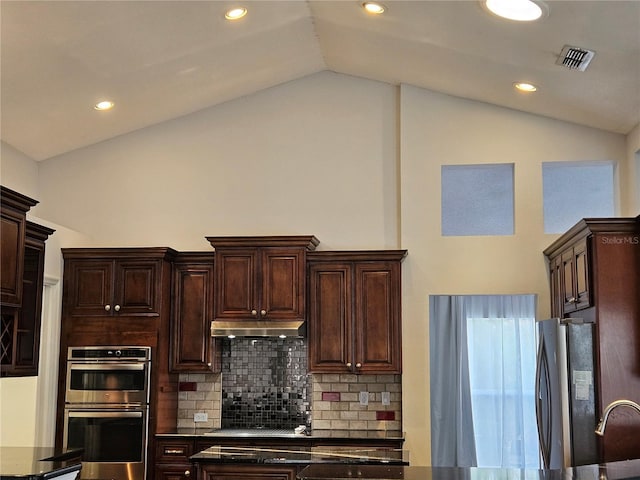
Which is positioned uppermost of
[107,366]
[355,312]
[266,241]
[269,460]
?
[266,241]

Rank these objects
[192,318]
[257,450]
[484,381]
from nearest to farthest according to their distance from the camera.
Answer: [257,450], [192,318], [484,381]

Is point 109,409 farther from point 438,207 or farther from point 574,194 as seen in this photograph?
point 574,194

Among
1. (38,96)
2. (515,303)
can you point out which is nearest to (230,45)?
(38,96)

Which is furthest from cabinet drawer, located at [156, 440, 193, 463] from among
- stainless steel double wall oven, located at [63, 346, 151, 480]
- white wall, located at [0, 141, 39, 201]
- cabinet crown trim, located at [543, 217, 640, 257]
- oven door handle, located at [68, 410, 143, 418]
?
cabinet crown trim, located at [543, 217, 640, 257]

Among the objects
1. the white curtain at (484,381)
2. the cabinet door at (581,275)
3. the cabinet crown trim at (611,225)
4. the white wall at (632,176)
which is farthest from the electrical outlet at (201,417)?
the white wall at (632,176)

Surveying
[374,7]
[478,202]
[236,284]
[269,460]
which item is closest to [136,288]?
[236,284]

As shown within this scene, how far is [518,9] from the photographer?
170 inches

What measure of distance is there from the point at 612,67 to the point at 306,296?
2887mm

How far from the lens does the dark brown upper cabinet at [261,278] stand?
20.3 ft

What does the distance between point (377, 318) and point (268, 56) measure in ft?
7.54

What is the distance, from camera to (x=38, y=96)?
556cm

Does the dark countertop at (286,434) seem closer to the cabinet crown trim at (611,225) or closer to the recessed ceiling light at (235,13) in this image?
the cabinet crown trim at (611,225)

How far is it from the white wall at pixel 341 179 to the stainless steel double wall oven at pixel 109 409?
3.71 ft

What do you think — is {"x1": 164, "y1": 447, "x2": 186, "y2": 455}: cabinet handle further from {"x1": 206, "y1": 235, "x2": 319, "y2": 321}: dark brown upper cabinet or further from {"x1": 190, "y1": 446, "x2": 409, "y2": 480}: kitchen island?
{"x1": 206, "y1": 235, "x2": 319, "y2": 321}: dark brown upper cabinet
